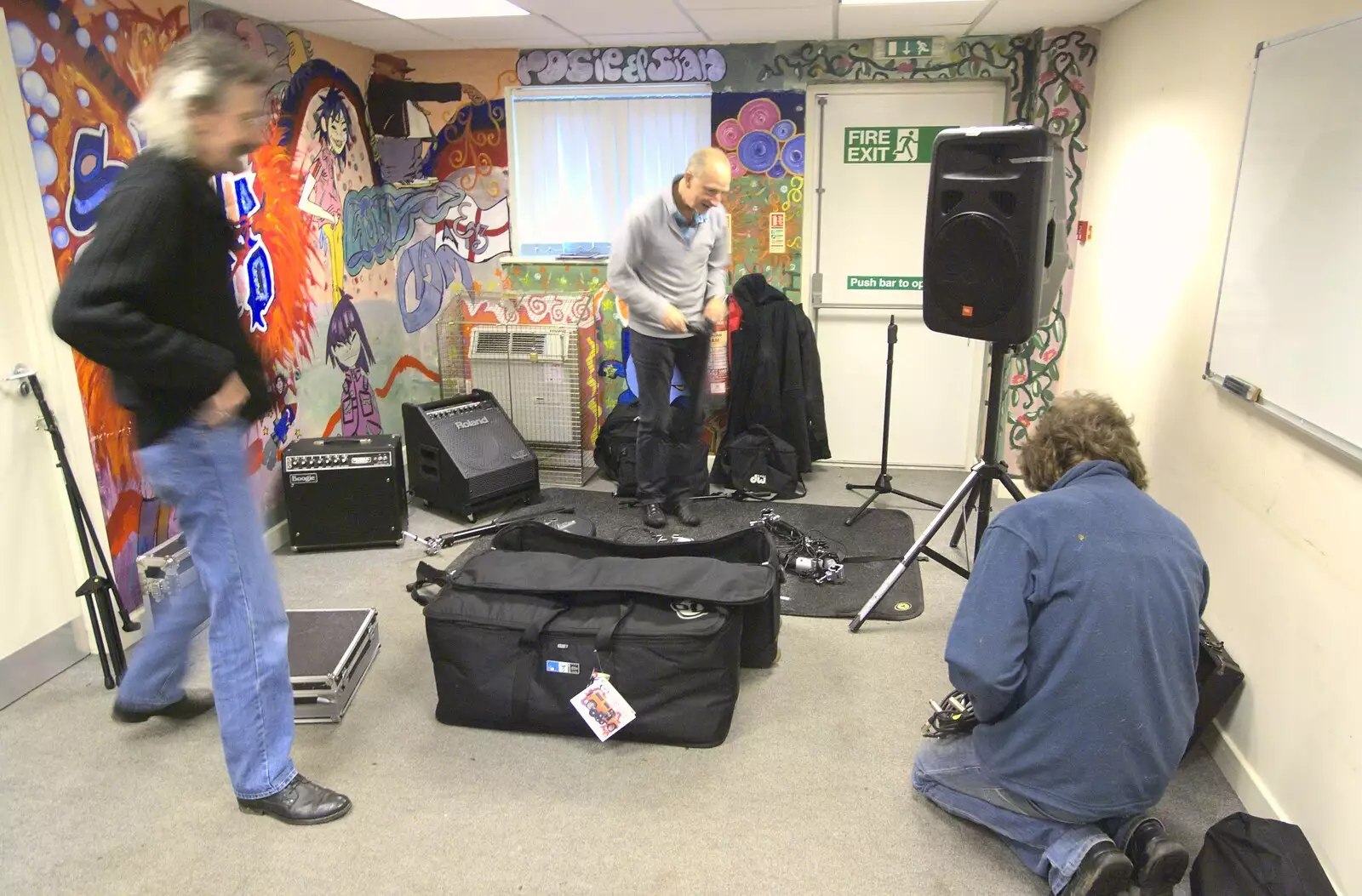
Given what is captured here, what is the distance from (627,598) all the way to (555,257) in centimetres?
262

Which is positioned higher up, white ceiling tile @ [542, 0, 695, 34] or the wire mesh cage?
white ceiling tile @ [542, 0, 695, 34]

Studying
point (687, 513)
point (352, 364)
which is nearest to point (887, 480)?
point (687, 513)

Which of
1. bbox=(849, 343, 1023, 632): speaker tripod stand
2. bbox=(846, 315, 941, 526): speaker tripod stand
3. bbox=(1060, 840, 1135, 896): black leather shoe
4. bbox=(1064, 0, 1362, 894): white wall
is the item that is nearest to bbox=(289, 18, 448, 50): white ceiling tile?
bbox=(846, 315, 941, 526): speaker tripod stand

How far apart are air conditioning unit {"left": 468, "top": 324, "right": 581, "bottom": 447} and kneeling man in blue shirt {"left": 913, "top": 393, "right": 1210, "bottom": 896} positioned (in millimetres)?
2943

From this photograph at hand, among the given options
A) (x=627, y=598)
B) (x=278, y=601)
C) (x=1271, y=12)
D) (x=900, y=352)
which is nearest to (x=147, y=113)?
(x=278, y=601)

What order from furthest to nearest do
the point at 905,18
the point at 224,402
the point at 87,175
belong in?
1. the point at 905,18
2. the point at 87,175
3. the point at 224,402

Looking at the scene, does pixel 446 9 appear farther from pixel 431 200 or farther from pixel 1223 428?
pixel 1223 428

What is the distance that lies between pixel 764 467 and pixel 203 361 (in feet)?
9.20

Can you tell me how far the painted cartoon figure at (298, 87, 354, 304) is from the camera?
380 cm

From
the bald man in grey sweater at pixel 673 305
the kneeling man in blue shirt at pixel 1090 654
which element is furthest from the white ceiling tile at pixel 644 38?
the kneeling man in blue shirt at pixel 1090 654

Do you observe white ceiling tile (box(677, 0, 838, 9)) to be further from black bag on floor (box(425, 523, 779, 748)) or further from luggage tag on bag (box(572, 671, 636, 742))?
luggage tag on bag (box(572, 671, 636, 742))

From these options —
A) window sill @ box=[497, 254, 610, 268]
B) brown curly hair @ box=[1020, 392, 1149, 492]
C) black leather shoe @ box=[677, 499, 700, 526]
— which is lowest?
black leather shoe @ box=[677, 499, 700, 526]

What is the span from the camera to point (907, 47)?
3.99 m

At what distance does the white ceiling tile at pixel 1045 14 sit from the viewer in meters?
3.20
